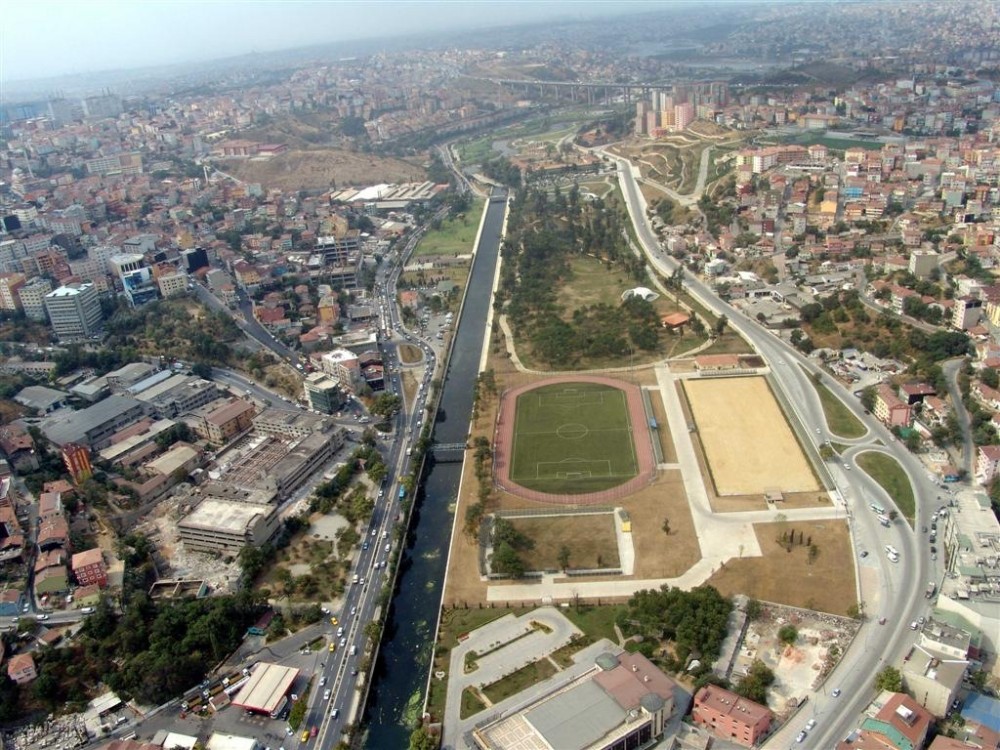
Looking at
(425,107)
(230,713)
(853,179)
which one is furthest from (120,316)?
(425,107)

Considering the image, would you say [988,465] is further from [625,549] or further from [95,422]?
[95,422]

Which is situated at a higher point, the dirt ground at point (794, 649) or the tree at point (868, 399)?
the tree at point (868, 399)

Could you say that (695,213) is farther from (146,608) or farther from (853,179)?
(146,608)

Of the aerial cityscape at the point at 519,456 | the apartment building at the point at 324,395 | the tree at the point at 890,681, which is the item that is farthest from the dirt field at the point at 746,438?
the apartment building at the point at 324,395

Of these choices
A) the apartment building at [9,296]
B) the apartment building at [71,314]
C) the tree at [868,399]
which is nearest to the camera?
the tree at [868,399]

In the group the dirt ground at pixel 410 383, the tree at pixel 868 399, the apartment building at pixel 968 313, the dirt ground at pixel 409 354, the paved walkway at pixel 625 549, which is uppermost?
the apartment building at pixel 968 313

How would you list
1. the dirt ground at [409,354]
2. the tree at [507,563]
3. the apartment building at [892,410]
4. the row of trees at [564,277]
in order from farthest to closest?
the dirt ground at [409,354] → the row of trees at [564,277] → the apartment building at [892,410] → the tree at [507,563]

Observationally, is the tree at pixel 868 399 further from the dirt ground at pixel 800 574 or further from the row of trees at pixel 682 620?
the row of trees at pixel 682 620
